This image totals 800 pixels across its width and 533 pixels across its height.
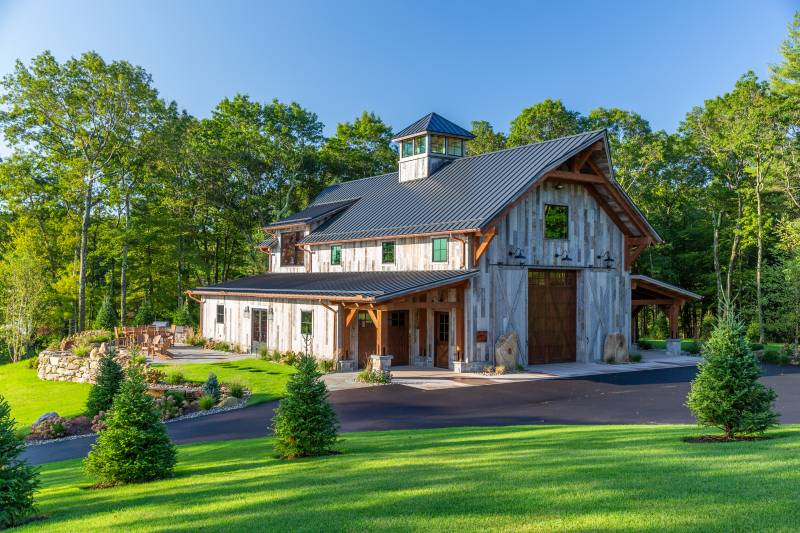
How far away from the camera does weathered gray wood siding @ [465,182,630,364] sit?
22.2 metres

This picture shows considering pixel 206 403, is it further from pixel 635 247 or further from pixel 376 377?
pixel 635 247

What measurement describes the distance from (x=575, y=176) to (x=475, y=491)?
738 inches

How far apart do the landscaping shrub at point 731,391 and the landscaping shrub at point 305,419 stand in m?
5.81

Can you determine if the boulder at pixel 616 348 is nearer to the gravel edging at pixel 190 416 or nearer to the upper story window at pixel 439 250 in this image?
the upper story window at pixel 439 250

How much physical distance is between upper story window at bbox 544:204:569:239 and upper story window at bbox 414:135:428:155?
766 cm

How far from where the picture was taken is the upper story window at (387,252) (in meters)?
25.6

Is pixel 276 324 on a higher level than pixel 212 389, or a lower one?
higher

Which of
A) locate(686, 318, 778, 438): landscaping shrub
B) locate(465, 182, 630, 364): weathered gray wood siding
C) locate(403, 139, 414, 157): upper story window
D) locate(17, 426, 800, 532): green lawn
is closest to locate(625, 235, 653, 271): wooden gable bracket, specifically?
locate(465, 182, 630, 364): weathered gray wood siding

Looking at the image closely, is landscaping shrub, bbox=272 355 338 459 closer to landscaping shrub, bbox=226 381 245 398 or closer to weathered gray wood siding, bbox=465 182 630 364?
landscaping shrub, bbox=226 381 245 398

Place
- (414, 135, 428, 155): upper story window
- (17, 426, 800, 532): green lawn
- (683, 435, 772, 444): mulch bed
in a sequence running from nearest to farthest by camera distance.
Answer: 1. (17, 426, 800, 532): green lawn
2. (683, 435, 772, 444): mulch bed
3. (414, 135, 428, 155): upper story window

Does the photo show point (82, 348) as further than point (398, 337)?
Yes

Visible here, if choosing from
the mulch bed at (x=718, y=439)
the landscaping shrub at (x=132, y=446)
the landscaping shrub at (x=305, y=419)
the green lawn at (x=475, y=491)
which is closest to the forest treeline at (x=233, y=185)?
the mulch bed at (x=718, y=439)

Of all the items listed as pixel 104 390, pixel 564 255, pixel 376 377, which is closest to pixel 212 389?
pixel 104 390

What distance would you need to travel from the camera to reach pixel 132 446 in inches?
362
